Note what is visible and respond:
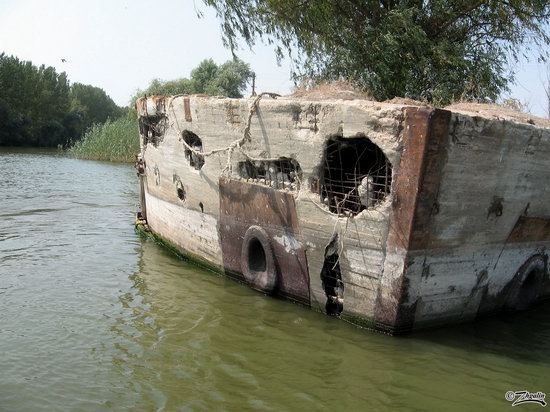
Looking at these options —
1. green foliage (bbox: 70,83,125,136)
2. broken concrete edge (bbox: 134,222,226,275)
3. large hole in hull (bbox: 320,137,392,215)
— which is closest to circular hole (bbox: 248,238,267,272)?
broken concrete edge (bbox: 134,222,226,275)

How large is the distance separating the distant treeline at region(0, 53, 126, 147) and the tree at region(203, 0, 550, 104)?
38.0 m

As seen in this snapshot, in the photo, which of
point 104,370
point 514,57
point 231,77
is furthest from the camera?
point 231,77

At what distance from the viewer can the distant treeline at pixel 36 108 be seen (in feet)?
146

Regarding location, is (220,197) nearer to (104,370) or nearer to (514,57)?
(104,370)

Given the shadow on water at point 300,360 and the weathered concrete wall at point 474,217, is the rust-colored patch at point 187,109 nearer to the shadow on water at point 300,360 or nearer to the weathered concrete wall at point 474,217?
the shadow on water at point 300,360

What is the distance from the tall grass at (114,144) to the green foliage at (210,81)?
912 centimetres

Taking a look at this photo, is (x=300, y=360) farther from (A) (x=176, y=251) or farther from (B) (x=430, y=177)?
(A) (x=176, y=251)

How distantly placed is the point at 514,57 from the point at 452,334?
8.16 metres

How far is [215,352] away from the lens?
471 cm

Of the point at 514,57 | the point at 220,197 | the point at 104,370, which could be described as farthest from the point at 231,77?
the point at 104,370

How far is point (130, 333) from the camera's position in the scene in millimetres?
5164

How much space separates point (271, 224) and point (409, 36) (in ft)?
19.1

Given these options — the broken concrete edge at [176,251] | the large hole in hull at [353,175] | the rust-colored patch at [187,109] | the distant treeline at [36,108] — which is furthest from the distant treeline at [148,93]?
the large hole in hull at [353,175]

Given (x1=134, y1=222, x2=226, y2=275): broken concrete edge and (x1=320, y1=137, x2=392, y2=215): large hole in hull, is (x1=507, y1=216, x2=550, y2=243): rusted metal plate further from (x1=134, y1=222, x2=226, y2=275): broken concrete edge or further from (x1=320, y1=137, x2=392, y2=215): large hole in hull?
(x1=134, y1=222, x2=226, y2=275): broken concrete edge
